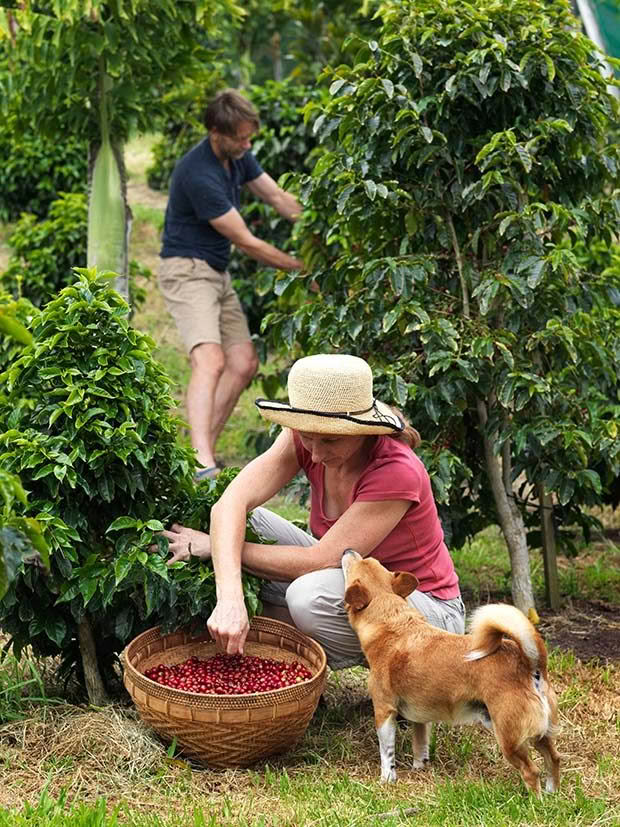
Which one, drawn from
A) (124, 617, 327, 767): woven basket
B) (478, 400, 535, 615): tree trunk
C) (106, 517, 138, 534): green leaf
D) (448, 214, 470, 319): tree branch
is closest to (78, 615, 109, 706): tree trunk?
(124, 617, 327, 767): woven basket

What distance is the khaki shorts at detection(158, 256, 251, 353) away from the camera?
729cm

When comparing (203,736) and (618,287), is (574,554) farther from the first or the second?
(203,736)

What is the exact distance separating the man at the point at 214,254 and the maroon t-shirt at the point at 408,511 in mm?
3091

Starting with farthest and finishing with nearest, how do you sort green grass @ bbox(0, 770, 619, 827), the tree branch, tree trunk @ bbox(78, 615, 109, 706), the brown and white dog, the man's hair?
the man's hair → the tree branch → tree trunk @ bbox(78, 615, 109, 706) → the brown and white dog → green grass @ bbox(0, 770, 619, 827)

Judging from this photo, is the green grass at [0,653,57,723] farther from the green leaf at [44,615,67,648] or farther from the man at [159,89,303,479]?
the man at [159,89,303,479]

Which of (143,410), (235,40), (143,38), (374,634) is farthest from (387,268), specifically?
(235,40)

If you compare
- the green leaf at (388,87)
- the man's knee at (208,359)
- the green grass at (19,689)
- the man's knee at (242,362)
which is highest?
the green leaf at (388,87)

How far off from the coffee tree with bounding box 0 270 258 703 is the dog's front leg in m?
0.59

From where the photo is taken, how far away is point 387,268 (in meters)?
4.60

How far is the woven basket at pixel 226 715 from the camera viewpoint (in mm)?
3416

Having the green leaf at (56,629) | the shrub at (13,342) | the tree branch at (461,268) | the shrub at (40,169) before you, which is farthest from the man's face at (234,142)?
the shrub at (40,169)

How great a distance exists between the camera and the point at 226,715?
3420mm

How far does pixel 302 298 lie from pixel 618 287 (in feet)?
4.62

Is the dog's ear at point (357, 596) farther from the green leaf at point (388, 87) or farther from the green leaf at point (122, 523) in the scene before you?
the green leaf at point (388, 87)
